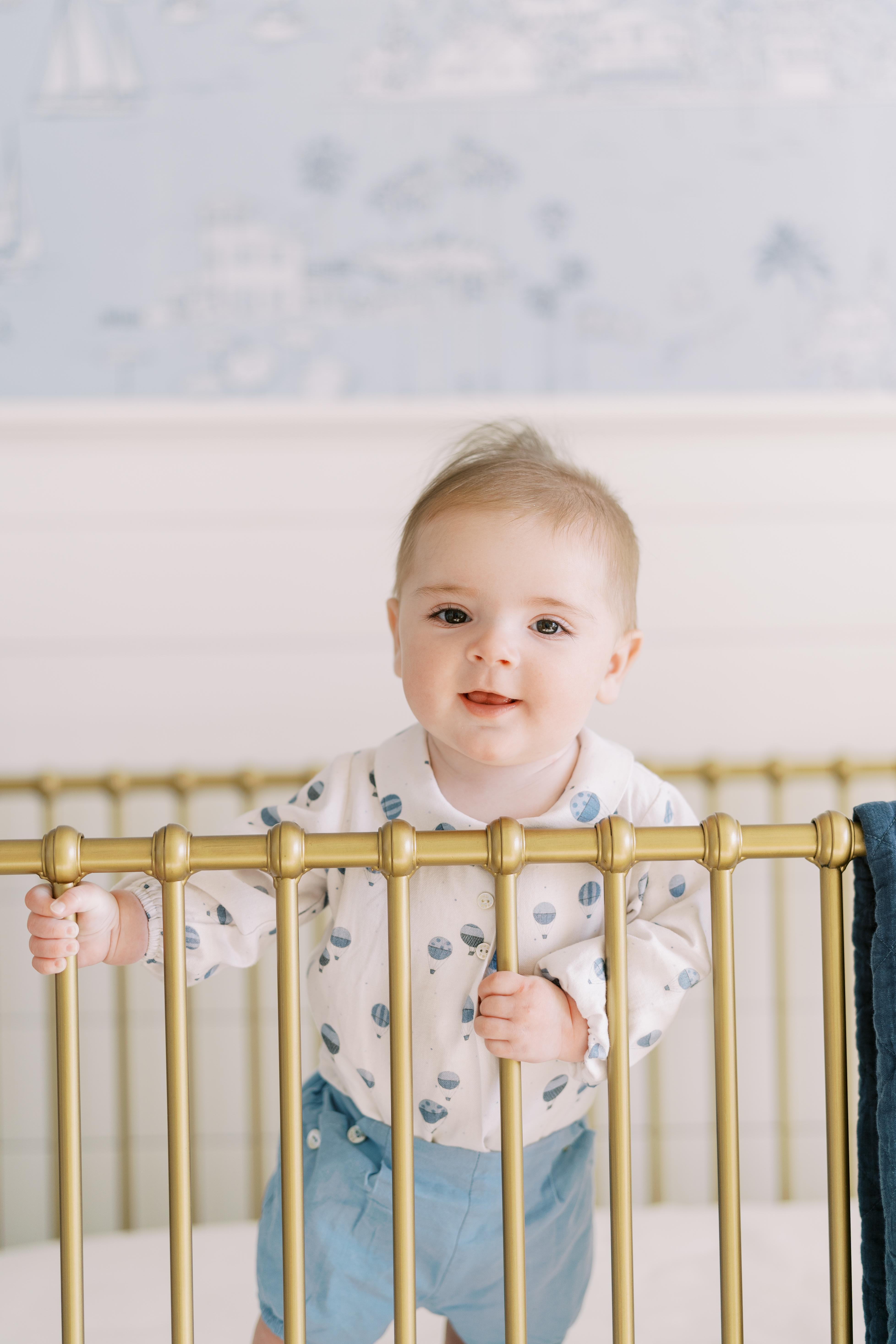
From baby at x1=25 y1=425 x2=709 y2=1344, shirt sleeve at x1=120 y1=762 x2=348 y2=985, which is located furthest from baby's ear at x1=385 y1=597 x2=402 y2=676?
shirt sleeve at x1=120 y1=762 x2=348 y2=985

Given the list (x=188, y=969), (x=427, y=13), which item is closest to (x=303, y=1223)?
(x=188, y=969)

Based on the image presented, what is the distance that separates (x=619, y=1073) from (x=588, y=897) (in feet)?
0.39

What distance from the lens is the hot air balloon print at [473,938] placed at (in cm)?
72

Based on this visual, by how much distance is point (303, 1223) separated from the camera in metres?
0.68

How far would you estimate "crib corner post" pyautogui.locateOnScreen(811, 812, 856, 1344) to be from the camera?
66 centimetres

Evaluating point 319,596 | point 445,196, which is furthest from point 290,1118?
point 445,196

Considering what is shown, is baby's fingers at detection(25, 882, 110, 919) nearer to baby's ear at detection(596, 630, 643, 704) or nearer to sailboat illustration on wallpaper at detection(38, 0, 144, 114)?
baby's ear at detection(596, 630, 643, 704)

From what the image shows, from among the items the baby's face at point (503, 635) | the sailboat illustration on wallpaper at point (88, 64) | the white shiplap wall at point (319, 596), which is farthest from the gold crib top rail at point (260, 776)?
the sailboat illustration on wallpaper at point (88, 64)

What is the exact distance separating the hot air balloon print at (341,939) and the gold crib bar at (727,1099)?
0.24 m

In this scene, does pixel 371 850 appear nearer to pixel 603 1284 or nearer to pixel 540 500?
pixel 540 500

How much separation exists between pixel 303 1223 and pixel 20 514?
0.98m

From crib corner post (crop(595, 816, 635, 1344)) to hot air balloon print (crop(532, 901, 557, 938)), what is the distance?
8 centimetres

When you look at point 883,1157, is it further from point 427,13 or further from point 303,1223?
point 427,13

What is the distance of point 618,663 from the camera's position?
31.1 inches
